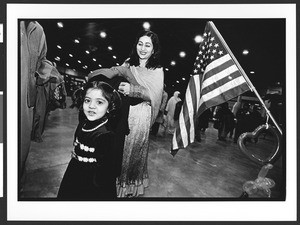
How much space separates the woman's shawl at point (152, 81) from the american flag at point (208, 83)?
11.3 inches

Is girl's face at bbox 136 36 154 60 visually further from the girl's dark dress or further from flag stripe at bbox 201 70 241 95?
the girl's dark dress

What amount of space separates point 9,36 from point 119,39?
111 centimetres

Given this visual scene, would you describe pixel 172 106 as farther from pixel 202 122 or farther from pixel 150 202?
pixel 150 202

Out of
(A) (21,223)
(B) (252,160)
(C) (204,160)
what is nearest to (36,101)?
(A) (21,223)

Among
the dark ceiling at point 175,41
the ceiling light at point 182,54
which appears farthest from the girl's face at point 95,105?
the ceiling light at point 182,54

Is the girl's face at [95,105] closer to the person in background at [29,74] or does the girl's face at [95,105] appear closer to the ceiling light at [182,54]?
the person in background at [29,74]

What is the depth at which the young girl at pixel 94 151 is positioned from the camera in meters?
1.49

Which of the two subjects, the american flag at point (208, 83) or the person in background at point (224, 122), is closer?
the american flag at point (208, 83)

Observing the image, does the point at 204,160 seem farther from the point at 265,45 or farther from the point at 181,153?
the point at 265,45

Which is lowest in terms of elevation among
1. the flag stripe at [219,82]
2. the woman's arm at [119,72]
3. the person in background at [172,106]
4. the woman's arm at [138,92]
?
the person in background at [172,106]

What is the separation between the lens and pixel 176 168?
5.55 feet

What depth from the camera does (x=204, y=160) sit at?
173 cm

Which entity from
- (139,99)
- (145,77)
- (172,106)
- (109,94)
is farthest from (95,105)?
(172,106)

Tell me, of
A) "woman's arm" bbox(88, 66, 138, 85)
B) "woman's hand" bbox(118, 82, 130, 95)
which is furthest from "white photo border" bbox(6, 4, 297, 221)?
"woman's hand" bbox(118, 82, 130, 95)
